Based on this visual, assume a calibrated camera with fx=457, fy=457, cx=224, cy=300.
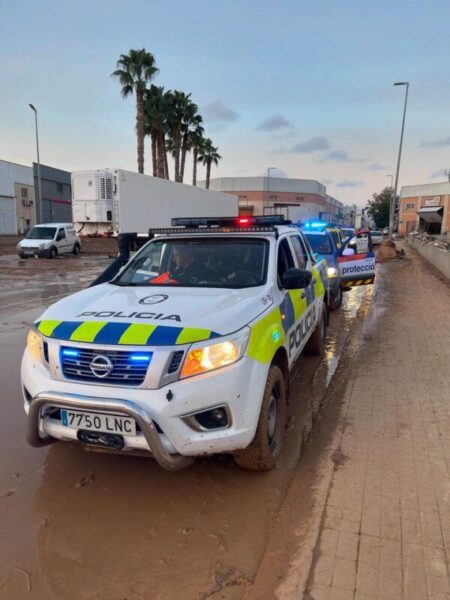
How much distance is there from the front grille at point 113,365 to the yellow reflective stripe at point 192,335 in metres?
0.21

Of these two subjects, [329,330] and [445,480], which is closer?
[445,480]

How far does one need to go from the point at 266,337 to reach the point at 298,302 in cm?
145

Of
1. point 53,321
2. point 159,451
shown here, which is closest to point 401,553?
point 159,451

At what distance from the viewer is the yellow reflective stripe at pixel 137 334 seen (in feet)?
9.12

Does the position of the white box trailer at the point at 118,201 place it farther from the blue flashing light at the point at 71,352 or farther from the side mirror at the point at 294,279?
the blue flashing light at the point at 71,352

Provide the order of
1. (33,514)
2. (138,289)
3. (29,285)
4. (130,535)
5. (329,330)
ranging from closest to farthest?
1. (130,535)
2. (33,514)
3. (138,289)
4. (329,330)
5. (29,285)

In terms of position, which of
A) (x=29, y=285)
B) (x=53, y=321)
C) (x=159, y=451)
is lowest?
(x=29, y=285)

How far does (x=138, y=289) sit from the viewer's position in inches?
154

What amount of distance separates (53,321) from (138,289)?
2.92ft

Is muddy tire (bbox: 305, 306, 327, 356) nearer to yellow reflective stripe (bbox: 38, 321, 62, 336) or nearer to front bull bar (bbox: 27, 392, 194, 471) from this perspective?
front bull bar (bbox: 27, 392, 194, 471)

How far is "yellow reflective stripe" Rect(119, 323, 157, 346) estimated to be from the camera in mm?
2781

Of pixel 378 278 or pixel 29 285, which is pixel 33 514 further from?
pixel 378 278

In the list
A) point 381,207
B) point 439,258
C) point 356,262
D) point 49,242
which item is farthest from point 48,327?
point 381,207

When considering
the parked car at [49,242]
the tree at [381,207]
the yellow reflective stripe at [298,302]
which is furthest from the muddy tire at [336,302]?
the tree at [381,207]
